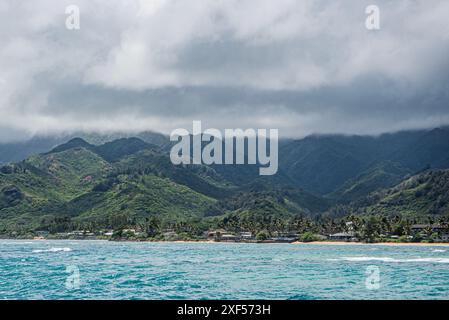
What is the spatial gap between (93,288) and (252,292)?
1528 centimetres

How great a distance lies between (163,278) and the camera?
61094 mm

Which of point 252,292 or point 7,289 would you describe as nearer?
point 252,292

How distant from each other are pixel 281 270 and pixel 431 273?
18.9 m
